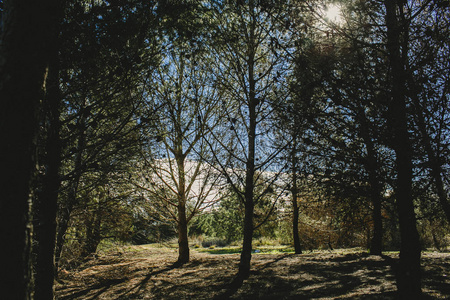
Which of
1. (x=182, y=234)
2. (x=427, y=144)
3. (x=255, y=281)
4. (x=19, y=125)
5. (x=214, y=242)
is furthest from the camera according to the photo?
(x=214, y=242)

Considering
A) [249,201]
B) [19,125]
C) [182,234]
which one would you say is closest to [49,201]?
[19,125]

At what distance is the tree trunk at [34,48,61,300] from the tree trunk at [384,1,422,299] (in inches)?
199

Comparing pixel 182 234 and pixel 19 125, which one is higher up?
pixel 19 125

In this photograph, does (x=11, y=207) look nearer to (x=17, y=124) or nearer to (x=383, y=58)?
(x=17, y=124)

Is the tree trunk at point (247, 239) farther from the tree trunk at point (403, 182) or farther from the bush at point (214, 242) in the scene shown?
the bush at point (214, 242)

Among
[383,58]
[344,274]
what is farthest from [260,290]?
[383,58]

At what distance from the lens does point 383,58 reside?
413 centimetres

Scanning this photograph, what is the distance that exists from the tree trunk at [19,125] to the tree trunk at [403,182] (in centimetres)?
423

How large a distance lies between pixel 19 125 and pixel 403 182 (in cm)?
472

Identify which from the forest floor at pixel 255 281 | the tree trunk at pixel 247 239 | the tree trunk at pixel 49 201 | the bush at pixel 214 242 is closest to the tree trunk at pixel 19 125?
the tree trunk at pixel 49 201

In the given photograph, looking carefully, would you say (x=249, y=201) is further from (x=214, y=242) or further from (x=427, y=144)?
(x=214, y=242)

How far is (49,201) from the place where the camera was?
3.74 metres

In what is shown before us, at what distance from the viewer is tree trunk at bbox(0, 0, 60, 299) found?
1604 millimetres

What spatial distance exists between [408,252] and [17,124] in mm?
5004
